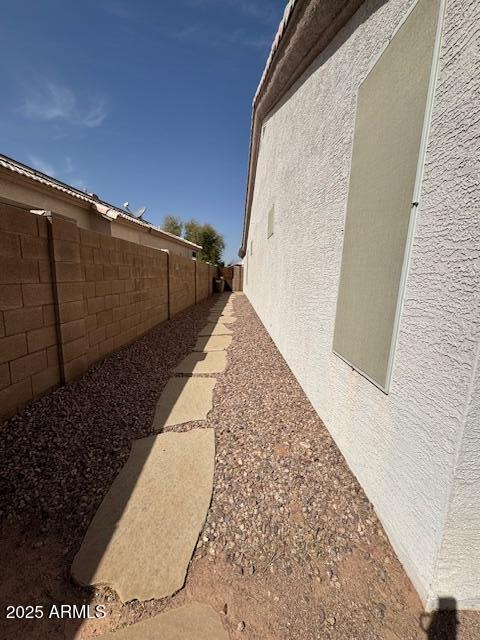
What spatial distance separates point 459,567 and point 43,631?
1848mm

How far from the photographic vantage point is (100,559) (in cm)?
139

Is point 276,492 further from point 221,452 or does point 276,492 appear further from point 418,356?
point 418,356

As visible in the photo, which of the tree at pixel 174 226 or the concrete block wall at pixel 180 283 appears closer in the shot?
the concrete block wall at pixel 180 283

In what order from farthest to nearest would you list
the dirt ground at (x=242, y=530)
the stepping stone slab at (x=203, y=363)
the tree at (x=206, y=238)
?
the tree at (x=206, y=238), the stepping stone slab at (x=203, y=363), the dirt ground at (x=242, y=530)

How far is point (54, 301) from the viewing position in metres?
2.88

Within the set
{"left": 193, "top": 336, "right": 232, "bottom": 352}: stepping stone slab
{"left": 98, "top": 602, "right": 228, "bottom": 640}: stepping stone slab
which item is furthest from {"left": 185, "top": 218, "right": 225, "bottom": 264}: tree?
{"left": 98, "top": 602, "right": 228, "bottom": 640}: stepping stone slab

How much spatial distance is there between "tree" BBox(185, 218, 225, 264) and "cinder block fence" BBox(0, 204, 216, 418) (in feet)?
93.0

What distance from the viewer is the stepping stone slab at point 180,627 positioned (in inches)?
44.1

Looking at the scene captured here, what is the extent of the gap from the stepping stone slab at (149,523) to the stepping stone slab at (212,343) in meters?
2.96

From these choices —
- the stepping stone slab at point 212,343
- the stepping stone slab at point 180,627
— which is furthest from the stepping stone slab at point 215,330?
the stepping stone slab at point 180,627

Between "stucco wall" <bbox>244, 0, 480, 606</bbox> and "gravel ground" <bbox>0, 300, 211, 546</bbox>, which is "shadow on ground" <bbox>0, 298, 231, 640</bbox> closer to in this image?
"gravel ground" <bbox>0, 300, 211, 546</bbox>

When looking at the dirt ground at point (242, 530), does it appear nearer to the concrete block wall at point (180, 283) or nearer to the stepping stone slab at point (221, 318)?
the concrete block wall at point (180, 283)

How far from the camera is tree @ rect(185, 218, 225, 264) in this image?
32.1 m

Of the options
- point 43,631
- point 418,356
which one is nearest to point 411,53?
point 418,356
